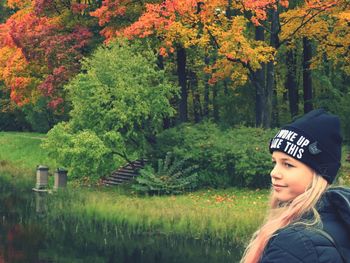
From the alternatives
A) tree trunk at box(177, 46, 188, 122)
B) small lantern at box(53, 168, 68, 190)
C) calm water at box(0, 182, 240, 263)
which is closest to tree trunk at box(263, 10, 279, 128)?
tree trunk at box(177, 46, 188, 122)

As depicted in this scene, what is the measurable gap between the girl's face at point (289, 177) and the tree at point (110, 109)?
65.6ft

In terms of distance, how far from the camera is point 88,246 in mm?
16641

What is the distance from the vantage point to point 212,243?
52.3 feet

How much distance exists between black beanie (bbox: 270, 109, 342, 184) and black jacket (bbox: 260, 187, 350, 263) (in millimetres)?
159

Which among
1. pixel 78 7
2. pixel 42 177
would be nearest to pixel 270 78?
pixel 78 7

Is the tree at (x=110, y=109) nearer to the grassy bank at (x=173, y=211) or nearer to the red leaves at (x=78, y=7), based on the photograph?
the grassy bank at (x=173, y=211)

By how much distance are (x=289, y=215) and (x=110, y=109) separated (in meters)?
21.8

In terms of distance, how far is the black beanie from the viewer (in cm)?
249

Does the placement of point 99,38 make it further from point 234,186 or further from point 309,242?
point 309,242

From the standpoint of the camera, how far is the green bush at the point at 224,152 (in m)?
22.7

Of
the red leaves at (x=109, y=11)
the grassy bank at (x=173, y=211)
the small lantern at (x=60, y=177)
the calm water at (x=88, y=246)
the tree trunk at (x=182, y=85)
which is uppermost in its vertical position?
the red leaves at (x=109, y=11)

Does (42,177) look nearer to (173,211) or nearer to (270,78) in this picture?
(173,211)

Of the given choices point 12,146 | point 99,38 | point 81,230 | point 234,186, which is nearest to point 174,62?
point 99,38

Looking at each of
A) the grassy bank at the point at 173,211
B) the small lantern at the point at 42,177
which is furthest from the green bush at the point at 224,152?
the small lantern at the point at 42,177
